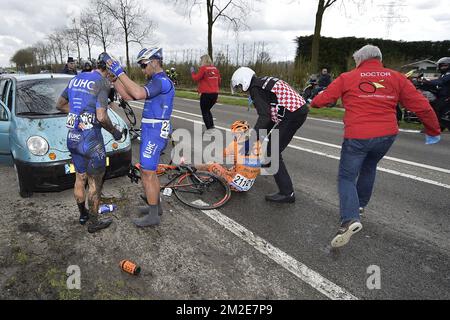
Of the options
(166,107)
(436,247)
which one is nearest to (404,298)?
(436,247)

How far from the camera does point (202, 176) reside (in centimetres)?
463

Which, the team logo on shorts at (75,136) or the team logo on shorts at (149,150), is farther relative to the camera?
the team logo on shorts at (149,150)

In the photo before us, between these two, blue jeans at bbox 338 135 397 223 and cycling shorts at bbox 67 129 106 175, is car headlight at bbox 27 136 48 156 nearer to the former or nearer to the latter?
cycling shorts at bbox 67 129 106 175

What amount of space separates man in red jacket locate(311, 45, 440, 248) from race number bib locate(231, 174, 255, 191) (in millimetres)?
1459

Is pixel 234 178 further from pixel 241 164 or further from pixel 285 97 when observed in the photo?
pixel 285 97

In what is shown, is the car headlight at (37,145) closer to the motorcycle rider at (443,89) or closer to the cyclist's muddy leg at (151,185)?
the cyclist's muddy leg at (151,185)

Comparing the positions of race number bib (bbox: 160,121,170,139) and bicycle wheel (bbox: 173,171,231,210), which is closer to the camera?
race number bib (bbox: 160,121,170,139)

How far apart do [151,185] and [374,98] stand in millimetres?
2526

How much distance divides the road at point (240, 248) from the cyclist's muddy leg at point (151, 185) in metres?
0.34

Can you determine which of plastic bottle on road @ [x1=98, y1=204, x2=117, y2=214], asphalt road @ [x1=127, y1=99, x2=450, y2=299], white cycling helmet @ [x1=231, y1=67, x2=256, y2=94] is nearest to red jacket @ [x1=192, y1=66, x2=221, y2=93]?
asphalt road @ [x1=127, y1=99, x2=450, y2=299]

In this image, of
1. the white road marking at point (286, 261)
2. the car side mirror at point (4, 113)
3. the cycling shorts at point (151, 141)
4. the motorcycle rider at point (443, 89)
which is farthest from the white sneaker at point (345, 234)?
the motorcycle rider at point (443, 89)

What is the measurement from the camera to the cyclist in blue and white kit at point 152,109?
336cm

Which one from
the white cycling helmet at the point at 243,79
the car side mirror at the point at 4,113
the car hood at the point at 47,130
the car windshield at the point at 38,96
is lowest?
the car hood at the point at 47,130

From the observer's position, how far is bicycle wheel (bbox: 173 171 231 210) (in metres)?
4.55
